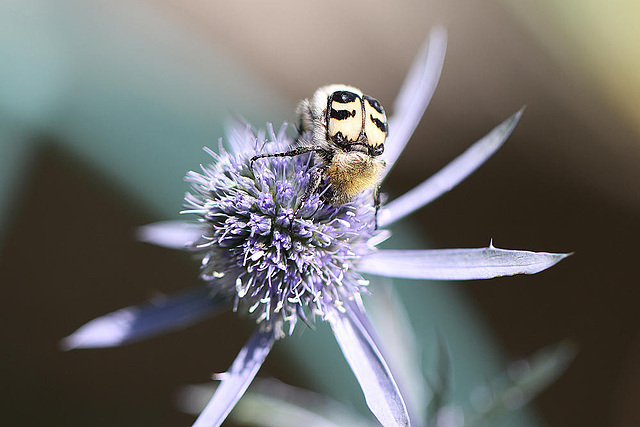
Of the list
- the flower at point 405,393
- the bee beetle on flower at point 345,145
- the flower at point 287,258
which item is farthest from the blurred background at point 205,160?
the bee beetle on flower at point 345,145

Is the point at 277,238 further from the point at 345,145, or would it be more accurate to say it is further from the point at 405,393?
the point at 405,393

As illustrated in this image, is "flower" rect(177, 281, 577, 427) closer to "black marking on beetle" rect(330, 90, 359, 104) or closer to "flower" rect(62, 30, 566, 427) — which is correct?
"flower" rect(62, 30, 566, 427)

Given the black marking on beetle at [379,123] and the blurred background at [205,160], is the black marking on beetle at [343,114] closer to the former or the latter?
the black marking on beetle at [379,123]

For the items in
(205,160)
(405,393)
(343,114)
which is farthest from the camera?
(205,160)

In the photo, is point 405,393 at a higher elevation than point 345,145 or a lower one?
lower

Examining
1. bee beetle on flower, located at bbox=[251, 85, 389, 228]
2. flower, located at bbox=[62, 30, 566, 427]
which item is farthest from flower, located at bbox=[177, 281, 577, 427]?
bee beetle on flower, located at bbox=[251, 85, 389, 228]

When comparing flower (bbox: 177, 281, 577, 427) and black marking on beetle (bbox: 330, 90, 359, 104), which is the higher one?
black marking on beetle (bbox: 330, 90, 359, 104)

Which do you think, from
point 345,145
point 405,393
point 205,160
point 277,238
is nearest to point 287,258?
point 277,238
